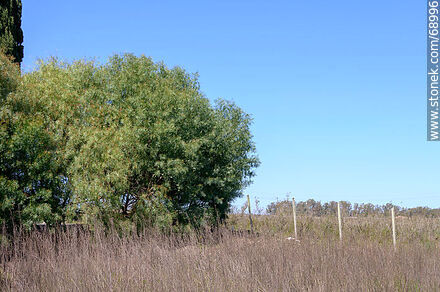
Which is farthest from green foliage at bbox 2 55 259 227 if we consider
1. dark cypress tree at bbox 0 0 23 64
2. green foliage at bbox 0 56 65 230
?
dark cypress tree at bbox 0 0 23 64

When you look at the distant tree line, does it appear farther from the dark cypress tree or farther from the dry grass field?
the dark cypress tree

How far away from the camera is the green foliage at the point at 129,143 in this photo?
16.5m

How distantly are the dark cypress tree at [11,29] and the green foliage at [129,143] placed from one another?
1833 mm

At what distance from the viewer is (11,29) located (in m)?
22.7

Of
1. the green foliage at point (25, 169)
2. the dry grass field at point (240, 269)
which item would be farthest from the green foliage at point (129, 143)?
the dry grass field at point (240, 269)

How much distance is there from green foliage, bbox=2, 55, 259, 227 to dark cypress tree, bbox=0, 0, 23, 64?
183 centimetres

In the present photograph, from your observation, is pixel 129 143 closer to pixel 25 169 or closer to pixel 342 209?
pixel 25 169

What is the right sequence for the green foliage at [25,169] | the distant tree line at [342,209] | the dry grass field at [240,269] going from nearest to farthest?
1. the dry grass field at [240,269]
2. the green foliage at [25,169]
3. the distant tree line at [342,209]

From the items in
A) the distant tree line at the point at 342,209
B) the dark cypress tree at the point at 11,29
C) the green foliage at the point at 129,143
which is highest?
the dark cypress tree at the point at 11,29

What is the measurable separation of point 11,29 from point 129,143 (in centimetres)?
1075

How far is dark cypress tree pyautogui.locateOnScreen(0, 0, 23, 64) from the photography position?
2211 centimetres

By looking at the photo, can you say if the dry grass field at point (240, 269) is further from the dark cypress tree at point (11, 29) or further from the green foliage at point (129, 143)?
the dark cypress tree at point (11, 29)

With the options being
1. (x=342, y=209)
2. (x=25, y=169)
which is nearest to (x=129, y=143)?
(x=25, y=169)

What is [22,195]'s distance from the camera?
15.2 meters
